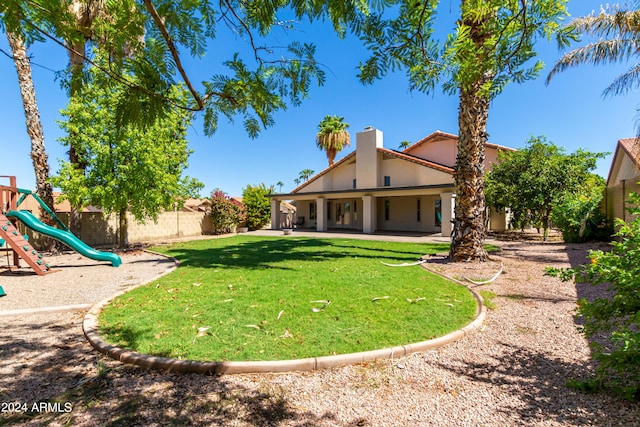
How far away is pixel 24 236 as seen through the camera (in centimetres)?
973

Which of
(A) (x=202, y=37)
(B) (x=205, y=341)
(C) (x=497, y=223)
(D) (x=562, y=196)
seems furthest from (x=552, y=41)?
(C) (x=497, y=223)

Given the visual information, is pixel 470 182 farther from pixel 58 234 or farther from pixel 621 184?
pixel 58 234

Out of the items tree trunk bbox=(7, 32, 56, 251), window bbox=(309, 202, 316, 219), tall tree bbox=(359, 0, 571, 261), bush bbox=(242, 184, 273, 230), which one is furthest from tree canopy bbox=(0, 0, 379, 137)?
window bbox=(309, 202, 316, 219)

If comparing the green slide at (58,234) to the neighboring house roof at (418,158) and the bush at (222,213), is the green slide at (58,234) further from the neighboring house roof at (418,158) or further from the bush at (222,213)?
the neighboring house roof at (418,158)

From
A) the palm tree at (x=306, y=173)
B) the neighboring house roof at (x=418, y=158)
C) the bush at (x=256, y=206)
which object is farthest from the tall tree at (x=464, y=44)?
the palm tree at (x=306, y=173)

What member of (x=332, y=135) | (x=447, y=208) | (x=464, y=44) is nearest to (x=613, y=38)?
(x=447, y=208)

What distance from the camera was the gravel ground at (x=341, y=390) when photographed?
8.68ft

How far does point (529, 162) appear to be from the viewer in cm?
1745

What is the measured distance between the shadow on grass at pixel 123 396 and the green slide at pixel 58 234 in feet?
23.9

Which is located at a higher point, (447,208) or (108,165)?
(108,165)

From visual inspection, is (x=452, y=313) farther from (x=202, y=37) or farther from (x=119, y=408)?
(x=202, y=37)

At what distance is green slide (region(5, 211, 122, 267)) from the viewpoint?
9719mm

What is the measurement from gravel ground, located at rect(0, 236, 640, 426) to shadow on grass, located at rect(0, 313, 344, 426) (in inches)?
0.4

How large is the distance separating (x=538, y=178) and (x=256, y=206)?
21.5 metres
